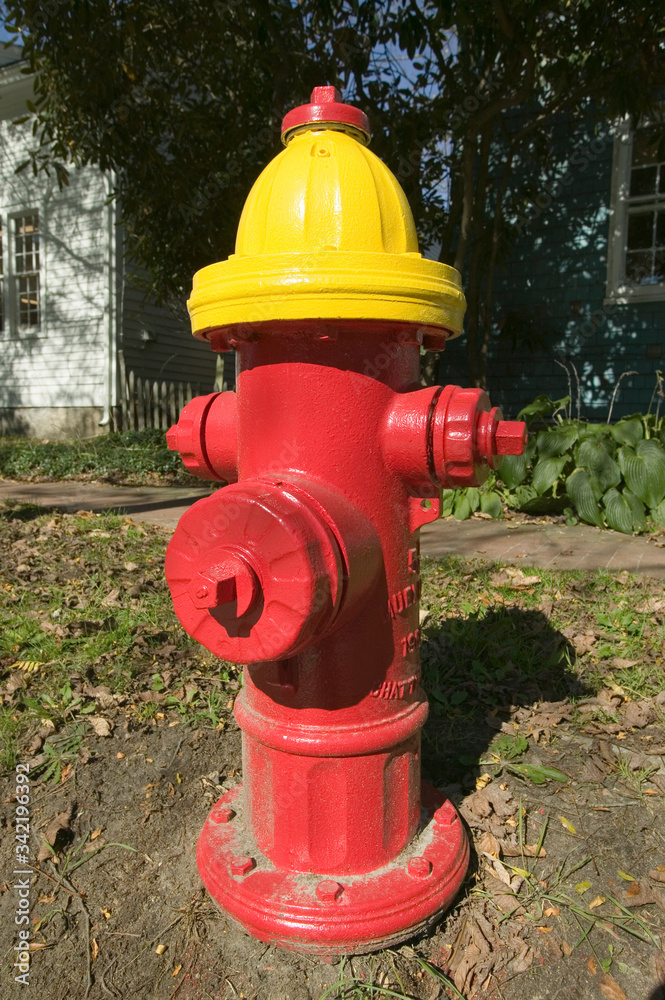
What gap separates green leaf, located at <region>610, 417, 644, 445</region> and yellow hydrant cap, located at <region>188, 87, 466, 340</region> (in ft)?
13.9

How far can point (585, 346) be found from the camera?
942 centimetres

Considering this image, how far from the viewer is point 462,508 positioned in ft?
18.1

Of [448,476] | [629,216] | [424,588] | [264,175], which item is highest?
[629,216]

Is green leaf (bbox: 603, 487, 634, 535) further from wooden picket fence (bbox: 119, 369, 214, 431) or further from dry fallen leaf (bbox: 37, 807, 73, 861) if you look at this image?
wooden picket fence (bbox: 119, 369, 214, 431)

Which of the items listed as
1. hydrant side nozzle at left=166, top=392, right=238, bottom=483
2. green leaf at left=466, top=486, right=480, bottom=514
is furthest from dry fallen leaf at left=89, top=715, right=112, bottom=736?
green leaf at left=466, top=486, right=480, bottom=514

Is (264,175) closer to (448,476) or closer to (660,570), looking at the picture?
(448,476)

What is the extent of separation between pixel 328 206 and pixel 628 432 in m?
4.55

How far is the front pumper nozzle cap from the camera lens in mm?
1543

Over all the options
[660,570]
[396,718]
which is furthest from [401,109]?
[396,718]

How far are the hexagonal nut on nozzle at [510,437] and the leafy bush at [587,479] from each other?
394cm

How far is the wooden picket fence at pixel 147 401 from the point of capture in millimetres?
10906

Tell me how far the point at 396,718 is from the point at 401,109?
717 centimetres

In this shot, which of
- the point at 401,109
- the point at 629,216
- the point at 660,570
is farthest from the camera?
the point at 629,216

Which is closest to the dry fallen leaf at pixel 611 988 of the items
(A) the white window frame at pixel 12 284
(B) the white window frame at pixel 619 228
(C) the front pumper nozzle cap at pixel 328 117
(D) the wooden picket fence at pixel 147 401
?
(C) the front pumper nozzle cap at pixel 328 117
